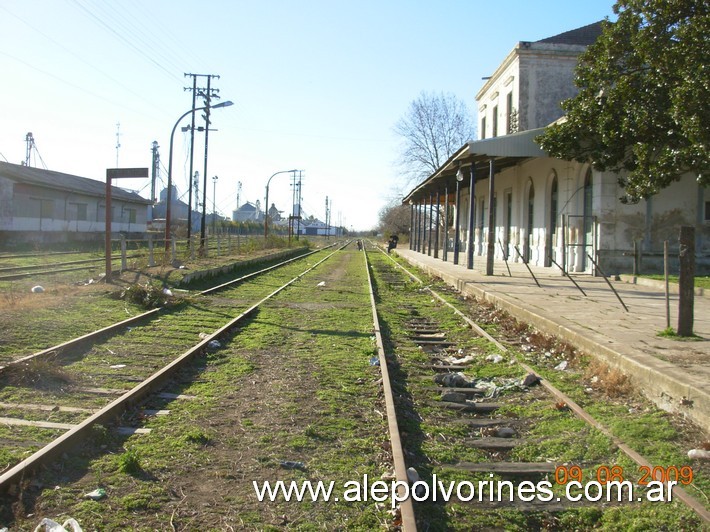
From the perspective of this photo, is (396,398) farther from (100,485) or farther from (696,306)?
(696,306)

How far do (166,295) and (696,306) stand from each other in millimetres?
10964

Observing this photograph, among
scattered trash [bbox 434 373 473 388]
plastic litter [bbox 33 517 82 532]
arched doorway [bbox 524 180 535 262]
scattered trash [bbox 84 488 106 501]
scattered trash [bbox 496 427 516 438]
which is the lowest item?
scattered trash [bbox 84 488 106 501]

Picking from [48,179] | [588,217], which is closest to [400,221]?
[48,179]

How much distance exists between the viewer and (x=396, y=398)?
6.95 meters

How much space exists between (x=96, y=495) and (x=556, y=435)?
376 cm

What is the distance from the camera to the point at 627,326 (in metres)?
10.2

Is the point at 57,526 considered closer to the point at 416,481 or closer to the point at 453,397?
the point at 416,481

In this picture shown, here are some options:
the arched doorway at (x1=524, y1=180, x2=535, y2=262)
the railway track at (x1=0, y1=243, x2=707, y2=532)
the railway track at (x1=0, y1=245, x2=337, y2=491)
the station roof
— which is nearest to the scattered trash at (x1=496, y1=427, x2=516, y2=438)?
the railway track at (x1=0, y1=243, x2=707, y2=532)

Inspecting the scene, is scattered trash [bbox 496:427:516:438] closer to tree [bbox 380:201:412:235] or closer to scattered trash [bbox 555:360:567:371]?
scattered trash [bbox 555:360:567:371]

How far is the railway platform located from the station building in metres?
0.93

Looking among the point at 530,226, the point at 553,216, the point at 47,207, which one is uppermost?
the point at 47,207

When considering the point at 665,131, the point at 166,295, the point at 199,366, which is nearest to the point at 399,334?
the point at 199,366

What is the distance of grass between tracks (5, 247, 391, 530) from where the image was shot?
13.4 feet

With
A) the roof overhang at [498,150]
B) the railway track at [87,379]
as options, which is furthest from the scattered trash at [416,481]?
the roof overhang at [498,150]
